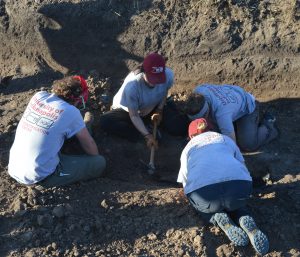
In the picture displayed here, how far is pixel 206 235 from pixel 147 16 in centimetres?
→ 355

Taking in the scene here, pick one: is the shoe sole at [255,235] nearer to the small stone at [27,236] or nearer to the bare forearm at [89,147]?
the bare forearm at [89,147]

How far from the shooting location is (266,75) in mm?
6914

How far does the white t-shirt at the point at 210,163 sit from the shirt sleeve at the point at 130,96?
120 cm

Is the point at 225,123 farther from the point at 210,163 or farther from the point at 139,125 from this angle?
the point at 210,163

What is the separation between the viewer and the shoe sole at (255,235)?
14.8 ft

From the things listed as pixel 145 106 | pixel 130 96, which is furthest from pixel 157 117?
pixel 130 96

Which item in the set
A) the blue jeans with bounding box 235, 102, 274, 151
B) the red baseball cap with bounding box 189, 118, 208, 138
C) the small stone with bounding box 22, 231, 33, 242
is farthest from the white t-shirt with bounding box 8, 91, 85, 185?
the blue jeans with bounding box 235, 102, 274, 151

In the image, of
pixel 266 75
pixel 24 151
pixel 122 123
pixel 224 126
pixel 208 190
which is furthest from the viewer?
pixel 266 75

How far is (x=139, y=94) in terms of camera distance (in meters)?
→ 5.96

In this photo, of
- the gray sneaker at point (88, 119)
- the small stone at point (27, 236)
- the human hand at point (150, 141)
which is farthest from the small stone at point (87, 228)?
the gray sneaker at point (88, 119)

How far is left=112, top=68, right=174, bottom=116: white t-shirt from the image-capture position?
232 inches

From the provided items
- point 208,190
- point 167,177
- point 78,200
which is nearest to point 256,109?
point 167,177

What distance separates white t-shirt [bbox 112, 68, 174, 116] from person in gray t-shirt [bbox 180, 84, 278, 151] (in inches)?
15.8

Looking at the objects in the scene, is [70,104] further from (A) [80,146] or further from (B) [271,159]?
(B) [271,159]
